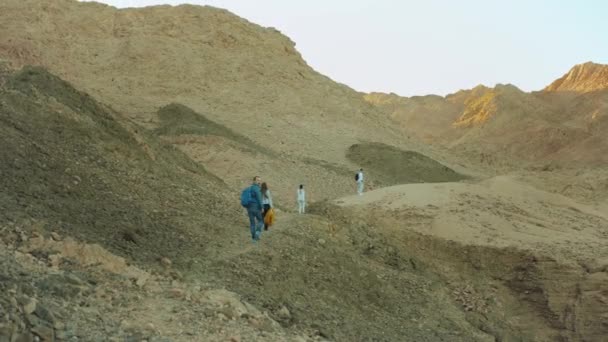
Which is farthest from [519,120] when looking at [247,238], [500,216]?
[247,238]

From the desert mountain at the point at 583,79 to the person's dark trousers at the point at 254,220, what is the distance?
5376 centimetres

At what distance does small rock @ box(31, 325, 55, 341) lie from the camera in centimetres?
509

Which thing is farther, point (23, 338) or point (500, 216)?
point (500, 216)

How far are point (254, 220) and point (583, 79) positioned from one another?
192ft

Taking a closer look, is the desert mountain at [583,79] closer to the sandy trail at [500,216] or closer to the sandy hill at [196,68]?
the sandy hill at [196,68]

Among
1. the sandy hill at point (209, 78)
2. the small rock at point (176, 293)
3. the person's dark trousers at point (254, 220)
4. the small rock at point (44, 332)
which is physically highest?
the sandy hill at point (209, 78)

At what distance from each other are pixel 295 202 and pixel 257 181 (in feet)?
30.6

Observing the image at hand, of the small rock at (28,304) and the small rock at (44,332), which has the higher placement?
the small rock at (28,304)

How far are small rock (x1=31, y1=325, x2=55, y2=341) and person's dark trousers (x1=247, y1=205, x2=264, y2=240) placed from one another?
Answer: 4.32 m

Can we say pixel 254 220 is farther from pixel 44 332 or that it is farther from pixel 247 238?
pixel 44 332

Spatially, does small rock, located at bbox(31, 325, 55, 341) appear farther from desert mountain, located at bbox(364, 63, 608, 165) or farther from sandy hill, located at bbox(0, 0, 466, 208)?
desert mountain, located at bbox(364, 63, 608, 165)

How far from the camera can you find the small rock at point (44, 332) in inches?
201

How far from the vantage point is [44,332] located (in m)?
5.15

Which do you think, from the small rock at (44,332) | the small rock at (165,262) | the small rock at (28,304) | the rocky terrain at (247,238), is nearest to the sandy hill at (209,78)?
the rocky terrain at (247,238)
